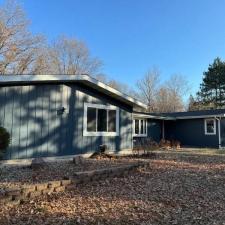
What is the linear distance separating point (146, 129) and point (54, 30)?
2470cm

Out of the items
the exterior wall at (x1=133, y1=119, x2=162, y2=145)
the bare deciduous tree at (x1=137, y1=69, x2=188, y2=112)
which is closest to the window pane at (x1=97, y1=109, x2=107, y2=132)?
the exterior wall at (x1=133, y1=119, x2=162, y2=145)

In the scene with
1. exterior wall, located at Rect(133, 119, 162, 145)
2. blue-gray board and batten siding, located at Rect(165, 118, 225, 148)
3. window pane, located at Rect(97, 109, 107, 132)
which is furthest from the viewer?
exterior wall, located at Rect(133, 119, 162, 145)

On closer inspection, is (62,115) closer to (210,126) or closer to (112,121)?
(112,121)

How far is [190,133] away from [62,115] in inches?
555

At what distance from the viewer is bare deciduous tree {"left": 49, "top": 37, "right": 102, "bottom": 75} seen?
4153cm

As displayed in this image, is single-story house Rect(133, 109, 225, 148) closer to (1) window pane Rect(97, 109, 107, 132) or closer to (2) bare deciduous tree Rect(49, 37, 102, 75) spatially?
(1) window pane Rect(97, 109, 107, 132)

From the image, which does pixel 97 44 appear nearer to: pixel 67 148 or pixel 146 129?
pixel 146 129

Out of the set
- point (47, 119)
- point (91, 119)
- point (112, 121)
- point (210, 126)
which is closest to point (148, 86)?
point (210, 126)

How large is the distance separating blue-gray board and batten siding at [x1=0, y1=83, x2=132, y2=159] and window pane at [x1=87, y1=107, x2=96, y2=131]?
362 mm

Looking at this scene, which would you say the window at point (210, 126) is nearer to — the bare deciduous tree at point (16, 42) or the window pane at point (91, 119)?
the window pane at point (91, 119)

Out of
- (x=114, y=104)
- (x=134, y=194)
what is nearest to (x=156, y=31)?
(x=114, y=104)

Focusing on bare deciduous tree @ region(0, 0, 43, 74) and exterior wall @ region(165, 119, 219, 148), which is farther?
bare deciduous tree @ region(0, 0, 43, 74)

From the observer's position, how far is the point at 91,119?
13188 millimetres

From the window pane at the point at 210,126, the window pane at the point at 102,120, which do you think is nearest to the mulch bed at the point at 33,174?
the window pane at the point at 102,120
